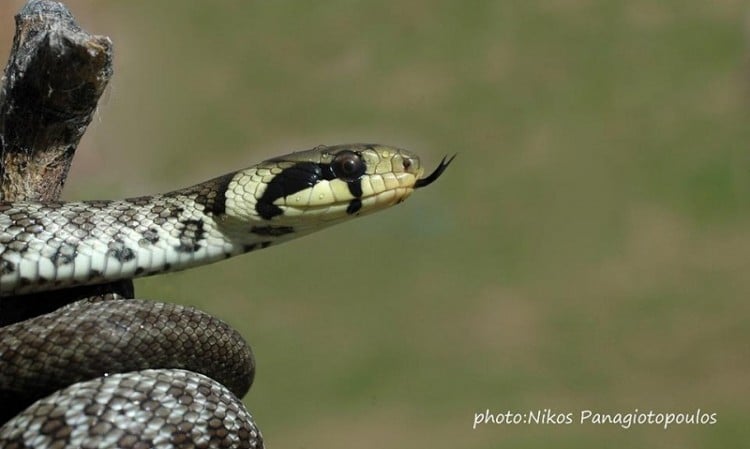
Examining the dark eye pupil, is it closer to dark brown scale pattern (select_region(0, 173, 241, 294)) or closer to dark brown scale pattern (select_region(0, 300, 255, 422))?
dark brown scale pattern (select_region(0, 173, 241, 294))

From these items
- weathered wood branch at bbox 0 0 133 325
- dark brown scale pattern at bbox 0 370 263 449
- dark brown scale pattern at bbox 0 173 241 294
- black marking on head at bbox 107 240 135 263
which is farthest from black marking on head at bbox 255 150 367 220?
dark brown scale pattern at bbox 0 370 263 449

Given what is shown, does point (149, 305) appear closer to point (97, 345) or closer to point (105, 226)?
point (97, 345)

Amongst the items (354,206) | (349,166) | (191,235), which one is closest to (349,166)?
(349,166)

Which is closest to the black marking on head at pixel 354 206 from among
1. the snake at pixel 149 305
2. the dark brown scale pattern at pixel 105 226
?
the snake at pixel 149 305

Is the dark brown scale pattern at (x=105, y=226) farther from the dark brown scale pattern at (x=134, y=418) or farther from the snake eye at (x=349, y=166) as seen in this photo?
the dark brown scale pattern at (x=134, y=418)

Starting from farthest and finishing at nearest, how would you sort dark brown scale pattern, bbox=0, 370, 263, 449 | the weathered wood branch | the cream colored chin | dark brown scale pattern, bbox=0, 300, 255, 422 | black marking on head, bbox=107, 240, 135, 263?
the cream colored chin
black marking on head, bbox=107, 240, 135, 263
the weathered wood branch
dark brown scale pattern, bbox=0, 300, 255, 422
dark brown scale pattern, bbox=0, 370, 263, 449

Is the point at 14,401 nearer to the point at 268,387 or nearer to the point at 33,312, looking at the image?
the point at 33,312

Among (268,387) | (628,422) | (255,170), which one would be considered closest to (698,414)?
(628,422)

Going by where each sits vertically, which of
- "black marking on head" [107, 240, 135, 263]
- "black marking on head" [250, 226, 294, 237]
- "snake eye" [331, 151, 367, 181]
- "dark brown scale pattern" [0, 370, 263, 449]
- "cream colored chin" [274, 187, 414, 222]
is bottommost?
"dark brown scale pattern" [0, 370, 263, 449]

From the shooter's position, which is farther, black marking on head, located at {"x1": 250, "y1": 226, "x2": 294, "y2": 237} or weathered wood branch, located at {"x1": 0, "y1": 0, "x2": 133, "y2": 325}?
black marking on head, located at {"x1": 250, "y1": 226, "x2": 294, "y2": 237}
